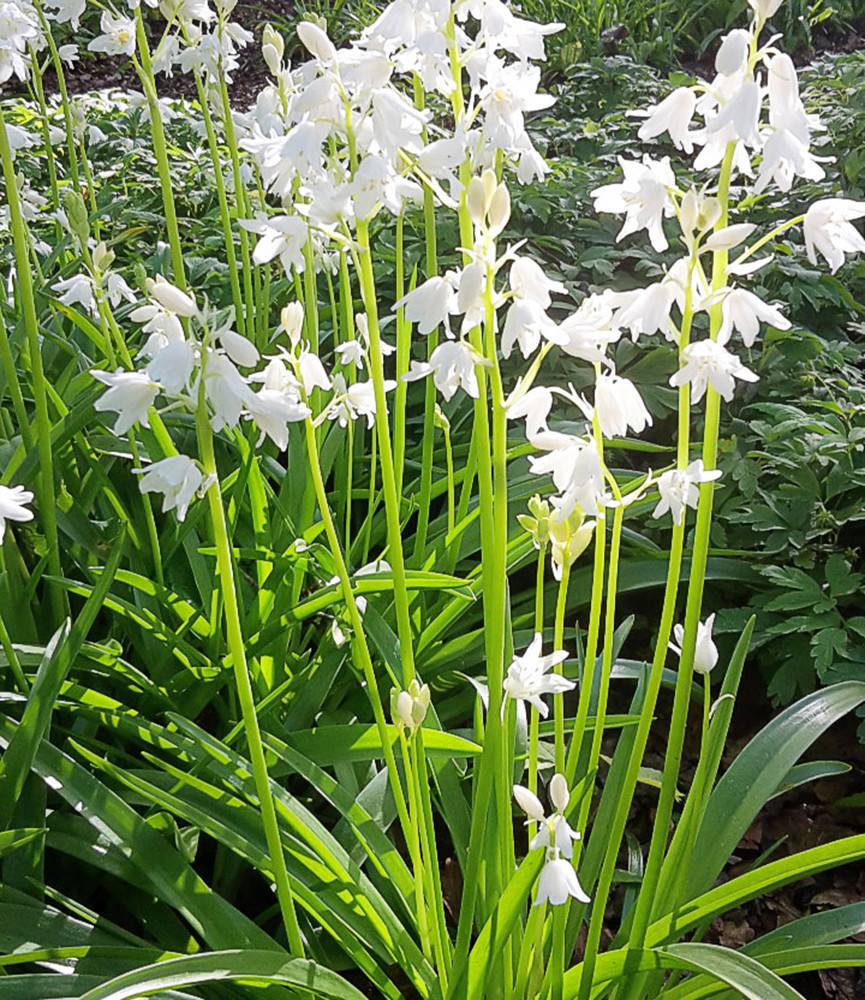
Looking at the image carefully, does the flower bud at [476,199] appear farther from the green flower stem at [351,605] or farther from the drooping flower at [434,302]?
the green flower stem at [351,605]

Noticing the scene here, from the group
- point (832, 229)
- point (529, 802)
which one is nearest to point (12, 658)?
point (529, 802)

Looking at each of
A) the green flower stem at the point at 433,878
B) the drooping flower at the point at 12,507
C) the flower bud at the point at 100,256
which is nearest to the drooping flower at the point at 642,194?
the green flower stem at the point at 433,878

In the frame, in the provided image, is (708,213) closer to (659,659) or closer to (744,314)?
(744,314)

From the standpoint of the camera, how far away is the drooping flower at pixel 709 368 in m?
1.09

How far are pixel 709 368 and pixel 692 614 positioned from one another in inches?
14.4

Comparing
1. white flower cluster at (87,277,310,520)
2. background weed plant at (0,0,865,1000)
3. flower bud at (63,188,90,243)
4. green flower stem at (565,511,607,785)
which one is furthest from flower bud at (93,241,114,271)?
green flower stem at (565,511,607,785)

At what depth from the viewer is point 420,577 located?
199 cm

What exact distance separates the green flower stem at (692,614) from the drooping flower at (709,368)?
61 mm

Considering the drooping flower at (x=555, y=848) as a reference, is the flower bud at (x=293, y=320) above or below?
above

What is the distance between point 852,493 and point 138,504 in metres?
1.96

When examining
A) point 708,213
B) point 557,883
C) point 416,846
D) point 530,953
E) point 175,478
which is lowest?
point 530,953

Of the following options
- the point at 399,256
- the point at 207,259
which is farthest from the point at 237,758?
the point at 207,259

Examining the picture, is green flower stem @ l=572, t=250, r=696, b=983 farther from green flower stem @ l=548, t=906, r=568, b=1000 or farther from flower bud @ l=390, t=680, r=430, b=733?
flower bud @ l=390, t=680, r=430, b=733

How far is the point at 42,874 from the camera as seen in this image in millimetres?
1792
